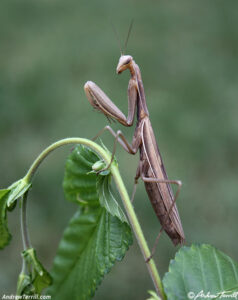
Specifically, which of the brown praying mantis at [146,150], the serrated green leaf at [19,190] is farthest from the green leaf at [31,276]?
the brown praying mantis at [146,150]

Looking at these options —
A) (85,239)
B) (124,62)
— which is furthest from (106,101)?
(85,239)

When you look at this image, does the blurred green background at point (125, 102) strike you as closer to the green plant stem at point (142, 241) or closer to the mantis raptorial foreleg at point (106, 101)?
the mantis raptorial foreleg at point (106, 101)


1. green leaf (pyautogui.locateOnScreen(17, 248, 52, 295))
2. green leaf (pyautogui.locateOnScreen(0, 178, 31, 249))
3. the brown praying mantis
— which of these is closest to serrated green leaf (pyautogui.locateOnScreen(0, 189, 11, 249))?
green leaf (pyautogui.locateOnScreen(0, 178, 31, 249))

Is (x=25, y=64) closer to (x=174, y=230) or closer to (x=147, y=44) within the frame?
(x=147, y=44)

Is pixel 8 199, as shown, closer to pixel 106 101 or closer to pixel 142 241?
pixel 142 241

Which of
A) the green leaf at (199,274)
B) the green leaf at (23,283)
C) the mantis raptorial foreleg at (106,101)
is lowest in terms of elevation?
the green leaf at (199,274)

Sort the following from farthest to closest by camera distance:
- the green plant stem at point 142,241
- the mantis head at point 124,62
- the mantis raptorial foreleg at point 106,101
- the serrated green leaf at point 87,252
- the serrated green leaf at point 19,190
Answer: the mantis head at point 124,62, the mantis raptorial foreleg at point 106,101, the serrated green leaf at point 87,252, the serrated green leaf at point 19,190, the green plant stem at point 142,241

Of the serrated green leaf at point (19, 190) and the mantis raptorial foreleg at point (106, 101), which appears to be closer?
the serrated green leaf at point (19, 190)

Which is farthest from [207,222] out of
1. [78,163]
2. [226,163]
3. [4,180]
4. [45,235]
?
[78,163]

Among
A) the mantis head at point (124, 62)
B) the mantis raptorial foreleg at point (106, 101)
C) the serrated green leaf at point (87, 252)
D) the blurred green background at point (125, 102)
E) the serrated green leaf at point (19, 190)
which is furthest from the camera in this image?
the blurred green background at point (125, 102)
